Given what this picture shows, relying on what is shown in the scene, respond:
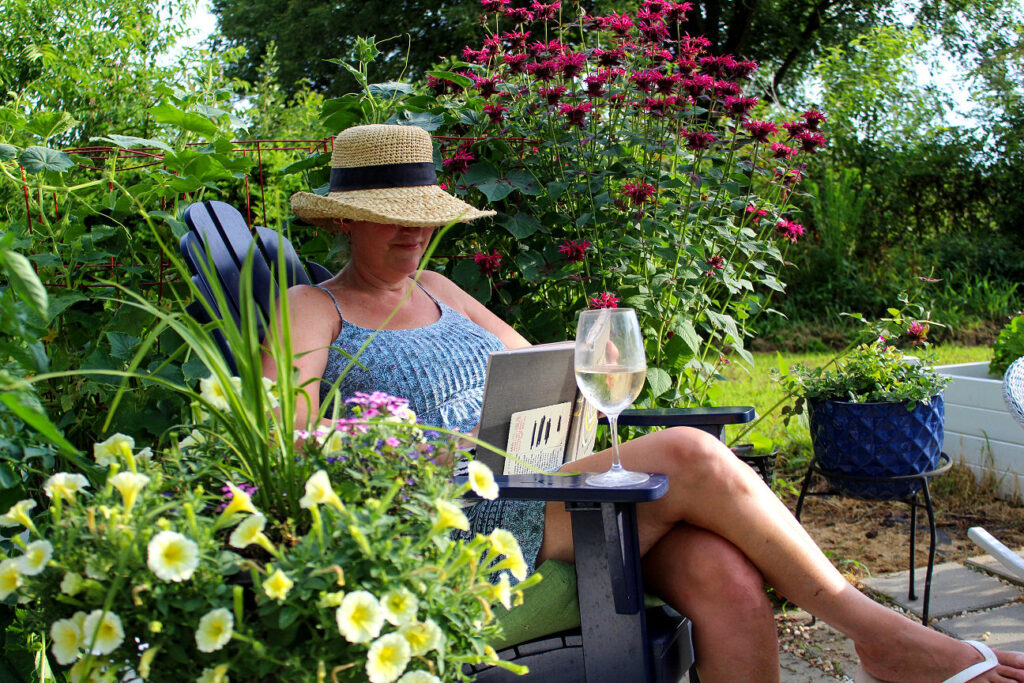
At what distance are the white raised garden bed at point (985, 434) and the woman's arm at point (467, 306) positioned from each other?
2.15 m

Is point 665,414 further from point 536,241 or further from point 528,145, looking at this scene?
point 528,145

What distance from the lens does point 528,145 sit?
2.89 metres

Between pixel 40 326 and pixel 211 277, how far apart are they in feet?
1.83

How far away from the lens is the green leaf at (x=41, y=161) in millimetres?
1887

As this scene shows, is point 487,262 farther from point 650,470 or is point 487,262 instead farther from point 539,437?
point 650,470

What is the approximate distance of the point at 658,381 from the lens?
8.84 ft

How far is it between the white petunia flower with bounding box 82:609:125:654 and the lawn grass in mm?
2234

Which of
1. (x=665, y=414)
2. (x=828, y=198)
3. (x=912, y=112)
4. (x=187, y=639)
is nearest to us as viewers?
(x=187, y=639)

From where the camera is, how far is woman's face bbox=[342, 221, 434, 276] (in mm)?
2070

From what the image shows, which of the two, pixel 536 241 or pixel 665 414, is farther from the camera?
pixel 536 241

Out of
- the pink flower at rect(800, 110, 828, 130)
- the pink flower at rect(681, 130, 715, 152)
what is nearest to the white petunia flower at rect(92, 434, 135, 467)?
the pink flower at rect(681, 130, 715, 152)

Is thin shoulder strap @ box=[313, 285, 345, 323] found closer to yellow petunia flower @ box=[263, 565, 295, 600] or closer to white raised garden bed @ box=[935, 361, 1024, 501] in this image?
yellow petunia flower @ box=[263, 565, 295, 600]

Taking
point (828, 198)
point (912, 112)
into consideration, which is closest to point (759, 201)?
point (828, 198)

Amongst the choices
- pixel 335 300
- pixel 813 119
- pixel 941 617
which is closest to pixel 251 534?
pixel 335 300
